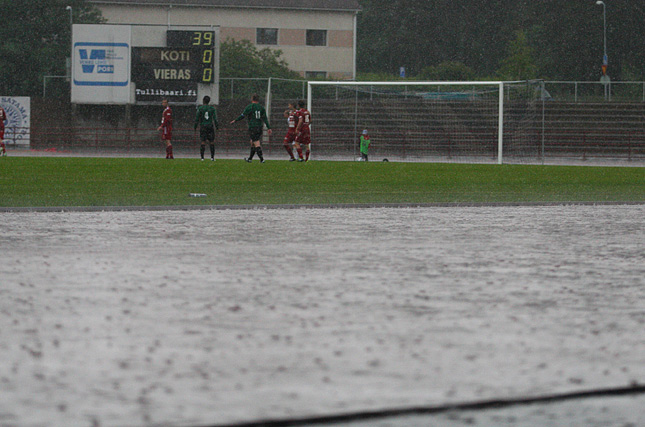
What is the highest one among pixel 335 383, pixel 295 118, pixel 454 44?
pixel 454 44

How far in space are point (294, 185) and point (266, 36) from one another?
52.0 meters

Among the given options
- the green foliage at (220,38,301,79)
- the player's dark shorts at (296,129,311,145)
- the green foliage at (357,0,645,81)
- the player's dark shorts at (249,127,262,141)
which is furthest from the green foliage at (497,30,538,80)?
the player's dark shorts at (249,127,262,141)

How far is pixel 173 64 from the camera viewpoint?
164ft

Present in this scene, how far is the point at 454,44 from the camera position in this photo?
3292 inches

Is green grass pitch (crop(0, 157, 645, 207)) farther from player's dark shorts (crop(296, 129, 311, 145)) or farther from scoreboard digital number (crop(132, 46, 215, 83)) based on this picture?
scoreboard digital number (crop(132, 46, 215, 83))

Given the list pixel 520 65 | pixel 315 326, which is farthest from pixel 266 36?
pixel 315 326

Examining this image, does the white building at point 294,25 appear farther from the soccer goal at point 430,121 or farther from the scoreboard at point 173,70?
the soccer goal at point 430,121

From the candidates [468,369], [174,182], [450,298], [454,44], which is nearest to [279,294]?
[450,298]

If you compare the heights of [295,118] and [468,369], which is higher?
[295,118]

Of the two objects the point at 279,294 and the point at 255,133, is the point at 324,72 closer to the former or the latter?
the point at 255,133

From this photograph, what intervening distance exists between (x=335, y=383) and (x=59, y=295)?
10.7 ft

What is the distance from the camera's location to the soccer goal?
43.7 meters

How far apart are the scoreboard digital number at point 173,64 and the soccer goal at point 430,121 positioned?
16.2ft

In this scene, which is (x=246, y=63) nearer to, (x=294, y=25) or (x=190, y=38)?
(x=190, y=38)
